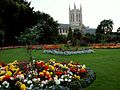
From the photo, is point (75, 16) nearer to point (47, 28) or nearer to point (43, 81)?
point (47, 28)

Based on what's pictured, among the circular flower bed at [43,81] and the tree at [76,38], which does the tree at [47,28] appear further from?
the circular flower bed at [43,81]

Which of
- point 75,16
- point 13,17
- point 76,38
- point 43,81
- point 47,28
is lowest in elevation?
point 43,81

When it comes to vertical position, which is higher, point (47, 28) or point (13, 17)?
point (13, 17)

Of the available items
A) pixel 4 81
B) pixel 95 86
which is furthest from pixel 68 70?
pixel 4 81

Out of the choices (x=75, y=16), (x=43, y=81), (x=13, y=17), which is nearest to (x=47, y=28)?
(x=13, y=17)

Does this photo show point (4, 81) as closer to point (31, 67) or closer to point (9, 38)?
point (31, 67)

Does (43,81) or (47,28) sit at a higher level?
(47,28)

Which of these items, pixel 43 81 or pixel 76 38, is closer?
pixel 43 81

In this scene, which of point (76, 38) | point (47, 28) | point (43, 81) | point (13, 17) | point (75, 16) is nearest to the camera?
point (43, 81)

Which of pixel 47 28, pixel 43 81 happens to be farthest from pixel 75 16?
pixel 43 81

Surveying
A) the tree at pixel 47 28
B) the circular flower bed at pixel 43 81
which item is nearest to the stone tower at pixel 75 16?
the tree at pixel 47 28

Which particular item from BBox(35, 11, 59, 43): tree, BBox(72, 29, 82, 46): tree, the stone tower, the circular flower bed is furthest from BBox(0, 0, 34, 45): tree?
the stone tower

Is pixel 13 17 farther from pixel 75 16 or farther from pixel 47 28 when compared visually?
pixel 75 16

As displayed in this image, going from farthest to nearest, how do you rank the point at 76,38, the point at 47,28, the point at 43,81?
1. the point at 47,28
2. the point at 76,38
3. the point at 43,81
